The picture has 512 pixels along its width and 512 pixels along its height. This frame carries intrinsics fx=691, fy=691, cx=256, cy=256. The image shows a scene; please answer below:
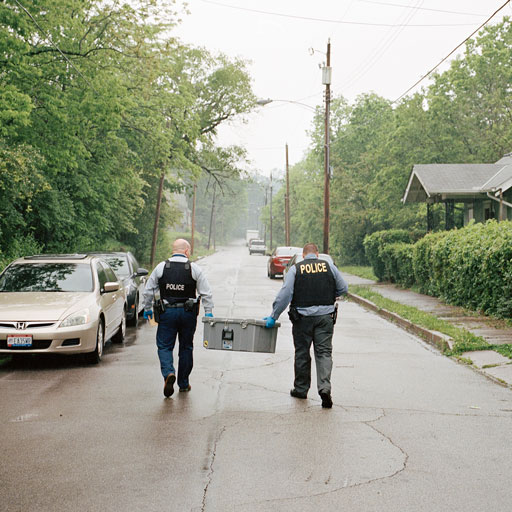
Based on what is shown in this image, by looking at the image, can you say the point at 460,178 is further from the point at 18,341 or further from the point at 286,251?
the point at 18,341

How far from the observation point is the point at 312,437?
19.9 ft

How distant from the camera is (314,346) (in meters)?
7.57

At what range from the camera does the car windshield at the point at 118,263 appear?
50.4ft

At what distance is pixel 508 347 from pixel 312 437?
19.5ft

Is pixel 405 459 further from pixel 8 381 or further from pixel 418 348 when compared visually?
pixel 418 348

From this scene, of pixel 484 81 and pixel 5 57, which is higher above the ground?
pixel 484 81

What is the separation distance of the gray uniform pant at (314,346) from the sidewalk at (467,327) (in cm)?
272

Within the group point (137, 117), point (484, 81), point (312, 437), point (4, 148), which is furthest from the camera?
point (484, 81)

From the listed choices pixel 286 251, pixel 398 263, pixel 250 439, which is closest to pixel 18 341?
pixel 250 439

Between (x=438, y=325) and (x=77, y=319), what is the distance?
7170 millimetres

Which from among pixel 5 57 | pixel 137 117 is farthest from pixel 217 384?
pixel 137 117

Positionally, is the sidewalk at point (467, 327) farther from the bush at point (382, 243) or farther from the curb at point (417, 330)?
the bush at point (382, 243)

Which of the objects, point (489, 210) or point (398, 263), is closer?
point (398, 263)

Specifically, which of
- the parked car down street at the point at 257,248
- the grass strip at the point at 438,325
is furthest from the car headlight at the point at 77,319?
the parked car down street at the point at 257,248
